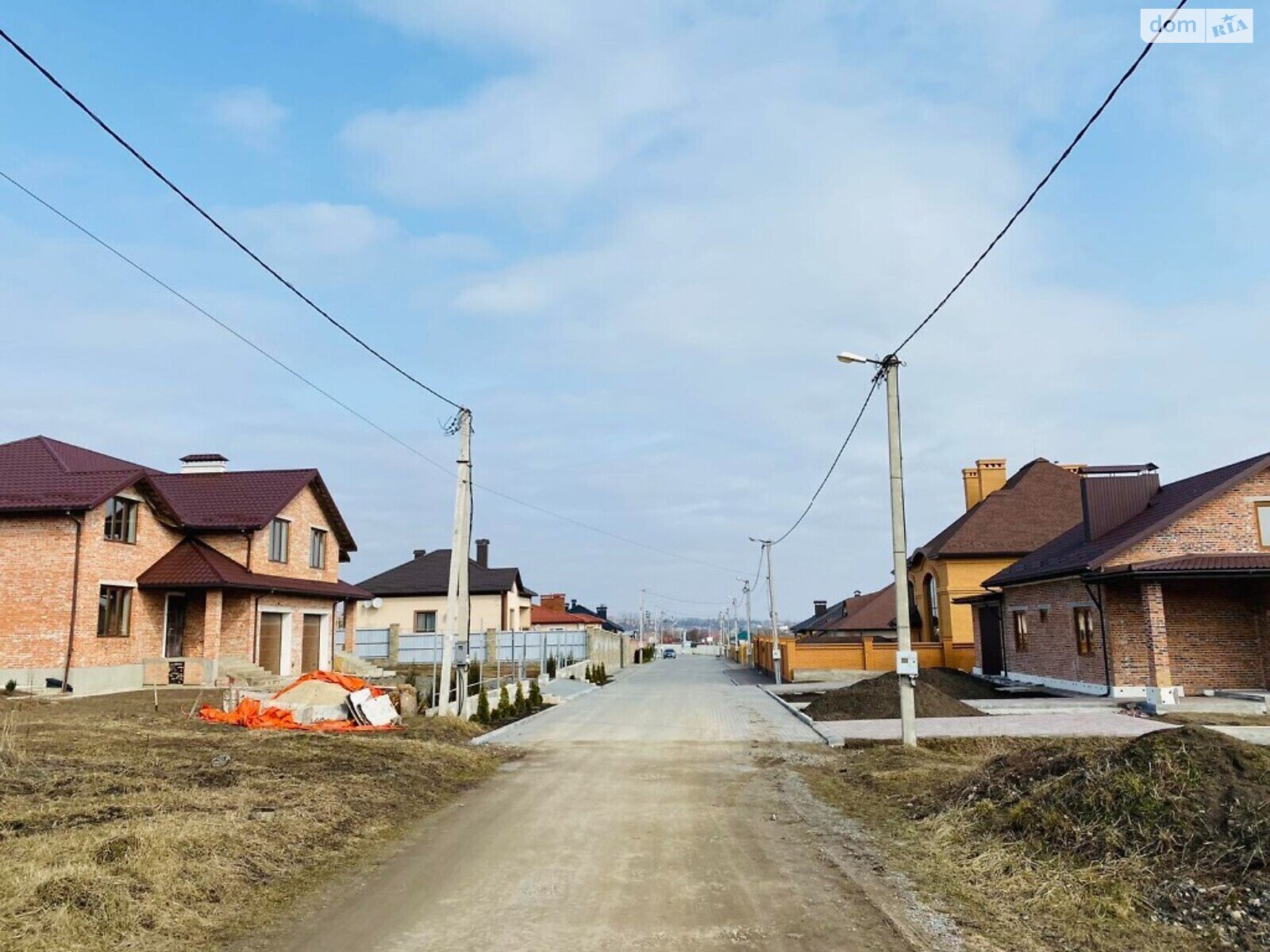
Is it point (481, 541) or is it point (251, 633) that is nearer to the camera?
point (251, 633)

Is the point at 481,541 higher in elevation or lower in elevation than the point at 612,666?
higher

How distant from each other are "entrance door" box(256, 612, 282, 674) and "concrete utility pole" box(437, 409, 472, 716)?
12.1m

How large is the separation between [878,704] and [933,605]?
807 inches

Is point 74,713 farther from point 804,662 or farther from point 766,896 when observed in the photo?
point 804,662

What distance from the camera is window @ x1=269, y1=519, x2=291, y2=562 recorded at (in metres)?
29.2

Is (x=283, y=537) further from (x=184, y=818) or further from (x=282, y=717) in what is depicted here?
(x=184, y=818)

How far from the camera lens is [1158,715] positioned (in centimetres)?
1847

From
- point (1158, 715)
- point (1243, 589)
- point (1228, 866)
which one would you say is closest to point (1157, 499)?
point (1243, 589)

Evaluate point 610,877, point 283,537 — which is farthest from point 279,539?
point 610,877

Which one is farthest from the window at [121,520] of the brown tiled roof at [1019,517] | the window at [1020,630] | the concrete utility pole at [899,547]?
the brown tiled roof at [1019,517]

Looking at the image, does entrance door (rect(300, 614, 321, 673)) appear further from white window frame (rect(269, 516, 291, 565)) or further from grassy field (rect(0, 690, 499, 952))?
grassy field (rect(0, 690, 499, 952))

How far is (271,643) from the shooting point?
28.9 metres

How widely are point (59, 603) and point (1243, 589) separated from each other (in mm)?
28995

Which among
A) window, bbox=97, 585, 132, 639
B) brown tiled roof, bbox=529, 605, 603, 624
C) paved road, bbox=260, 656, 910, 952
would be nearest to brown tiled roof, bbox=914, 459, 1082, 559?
paved road, bbox=260, 656, 910, 952
